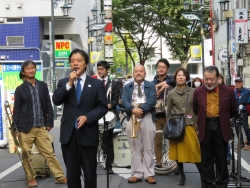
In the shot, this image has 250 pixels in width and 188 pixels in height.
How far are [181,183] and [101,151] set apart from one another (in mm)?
2612

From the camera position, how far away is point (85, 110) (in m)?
6.13

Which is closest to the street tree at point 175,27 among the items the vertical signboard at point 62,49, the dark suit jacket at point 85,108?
the vertical signboard at point 62,49

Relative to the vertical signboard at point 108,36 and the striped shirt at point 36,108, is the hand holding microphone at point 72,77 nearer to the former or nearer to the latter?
the striped shirt at point 36,108

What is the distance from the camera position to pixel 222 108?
308 inches

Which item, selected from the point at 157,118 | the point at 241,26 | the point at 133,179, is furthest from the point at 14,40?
the point at 133,179

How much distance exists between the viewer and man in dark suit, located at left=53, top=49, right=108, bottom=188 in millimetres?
6070

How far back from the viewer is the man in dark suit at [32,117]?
8.60 m

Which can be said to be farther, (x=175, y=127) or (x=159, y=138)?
(x=159, y=138)

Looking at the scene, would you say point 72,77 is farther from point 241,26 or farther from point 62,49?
point 62,49

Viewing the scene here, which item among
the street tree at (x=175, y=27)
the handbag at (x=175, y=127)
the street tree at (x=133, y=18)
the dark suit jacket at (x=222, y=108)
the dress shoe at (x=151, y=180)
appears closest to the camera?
the dark suit jacket at (x=222, y=108)

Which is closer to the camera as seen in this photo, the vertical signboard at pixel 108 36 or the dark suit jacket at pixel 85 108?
the dark suit jacket at pixel 85 108

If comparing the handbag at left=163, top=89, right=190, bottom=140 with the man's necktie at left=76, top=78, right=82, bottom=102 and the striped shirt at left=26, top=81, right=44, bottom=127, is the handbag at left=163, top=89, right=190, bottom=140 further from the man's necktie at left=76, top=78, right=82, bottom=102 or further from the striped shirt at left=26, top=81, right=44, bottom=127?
the man's necktie at left=76, top=78, right=82, bottom=102

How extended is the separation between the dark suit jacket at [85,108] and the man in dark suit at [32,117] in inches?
99.0

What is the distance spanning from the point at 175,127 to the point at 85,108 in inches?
105
